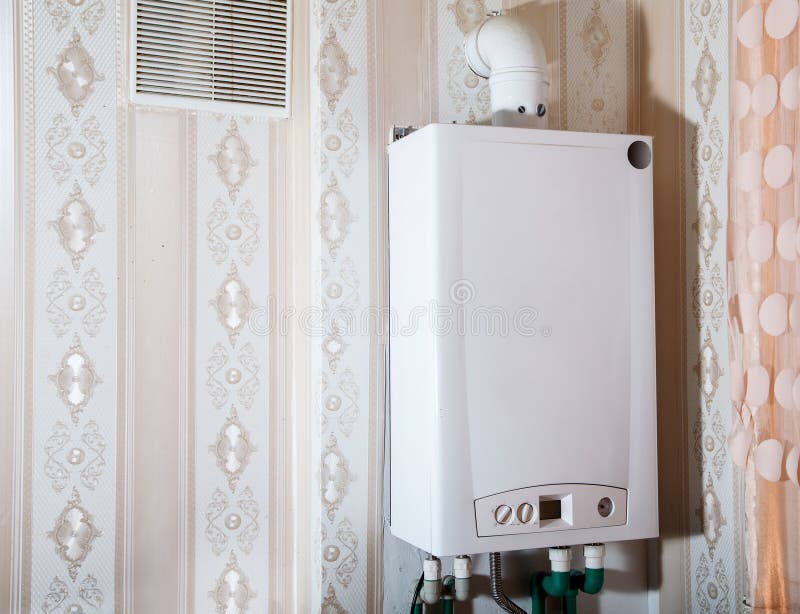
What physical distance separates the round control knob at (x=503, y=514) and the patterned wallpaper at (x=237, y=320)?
1.03 ft

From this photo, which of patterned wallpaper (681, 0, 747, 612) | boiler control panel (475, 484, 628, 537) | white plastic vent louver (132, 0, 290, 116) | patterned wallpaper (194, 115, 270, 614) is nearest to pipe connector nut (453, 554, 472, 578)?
boiler control panel (475, 484, 628, 537)

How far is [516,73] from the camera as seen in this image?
5.04 ft

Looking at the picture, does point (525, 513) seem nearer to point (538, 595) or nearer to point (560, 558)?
point (560, 558)

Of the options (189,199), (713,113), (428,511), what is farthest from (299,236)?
(713,113)

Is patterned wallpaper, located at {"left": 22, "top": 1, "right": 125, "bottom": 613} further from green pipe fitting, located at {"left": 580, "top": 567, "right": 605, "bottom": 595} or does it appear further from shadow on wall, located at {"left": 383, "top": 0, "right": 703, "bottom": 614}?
green pipe fitting, located at {"left": 580, "top": 567, "right": 605, "bottom": 595}

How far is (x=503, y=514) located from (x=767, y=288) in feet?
1.90

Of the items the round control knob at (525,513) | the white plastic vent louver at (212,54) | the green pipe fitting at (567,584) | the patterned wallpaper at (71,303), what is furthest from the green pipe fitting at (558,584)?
the white plastic vent louver at (212,54)

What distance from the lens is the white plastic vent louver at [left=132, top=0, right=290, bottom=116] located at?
158cm

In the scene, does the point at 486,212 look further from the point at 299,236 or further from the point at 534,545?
the point at 534,545

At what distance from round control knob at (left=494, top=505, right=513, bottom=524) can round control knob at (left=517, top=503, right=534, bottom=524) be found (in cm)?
2

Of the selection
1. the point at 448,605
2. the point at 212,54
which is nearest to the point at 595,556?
the point at 448,605

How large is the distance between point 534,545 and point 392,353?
A: 0.44m

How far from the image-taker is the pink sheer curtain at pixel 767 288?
126 cm

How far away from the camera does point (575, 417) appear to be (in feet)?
4.75
